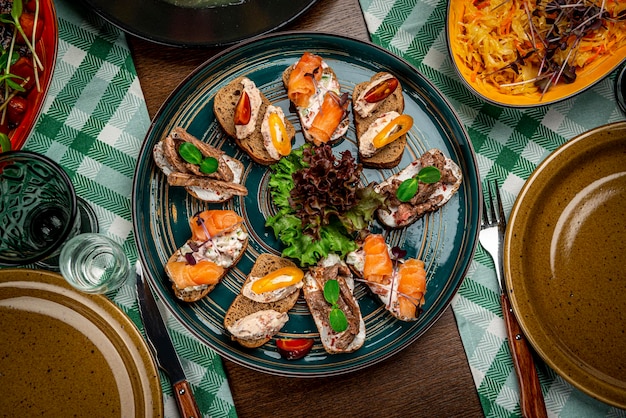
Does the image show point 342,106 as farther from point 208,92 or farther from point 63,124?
point 63,124

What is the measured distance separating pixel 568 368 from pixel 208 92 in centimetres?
185

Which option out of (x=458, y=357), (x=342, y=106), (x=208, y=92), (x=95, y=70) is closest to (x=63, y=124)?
(x=95, y=70)

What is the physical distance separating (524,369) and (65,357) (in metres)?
1.87

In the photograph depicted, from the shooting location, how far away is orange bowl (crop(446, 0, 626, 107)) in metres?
2.19

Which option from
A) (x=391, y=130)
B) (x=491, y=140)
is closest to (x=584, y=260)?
(x=491, y=140)

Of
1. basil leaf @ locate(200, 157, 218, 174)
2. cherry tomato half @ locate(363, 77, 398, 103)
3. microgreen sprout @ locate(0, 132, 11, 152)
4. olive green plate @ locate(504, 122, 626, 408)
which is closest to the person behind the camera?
microgreen sprout @ locate(0, 132, 11, 152)

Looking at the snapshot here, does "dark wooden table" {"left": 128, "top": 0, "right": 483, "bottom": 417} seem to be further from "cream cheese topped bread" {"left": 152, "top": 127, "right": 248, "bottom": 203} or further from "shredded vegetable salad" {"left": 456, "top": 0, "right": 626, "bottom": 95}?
"shredded vegetable salad" {"left": 456, "top": 0, "right": 626, "bottom": 95}

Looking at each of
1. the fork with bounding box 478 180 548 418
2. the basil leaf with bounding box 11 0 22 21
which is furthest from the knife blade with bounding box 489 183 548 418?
the basil leaf with bounding box 11 0 22 21

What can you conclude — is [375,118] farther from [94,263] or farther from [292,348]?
[94,263]

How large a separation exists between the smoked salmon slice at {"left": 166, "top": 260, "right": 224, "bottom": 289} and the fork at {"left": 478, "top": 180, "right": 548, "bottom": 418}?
1.11 metres

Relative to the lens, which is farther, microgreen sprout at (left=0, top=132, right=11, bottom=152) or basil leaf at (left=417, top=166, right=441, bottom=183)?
basil leaf at (left=417, top=166, right=441, bottom=183)

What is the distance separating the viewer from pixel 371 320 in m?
2.27

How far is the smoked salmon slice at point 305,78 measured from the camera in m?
2.20

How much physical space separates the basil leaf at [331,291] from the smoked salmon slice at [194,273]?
0.43 meters
